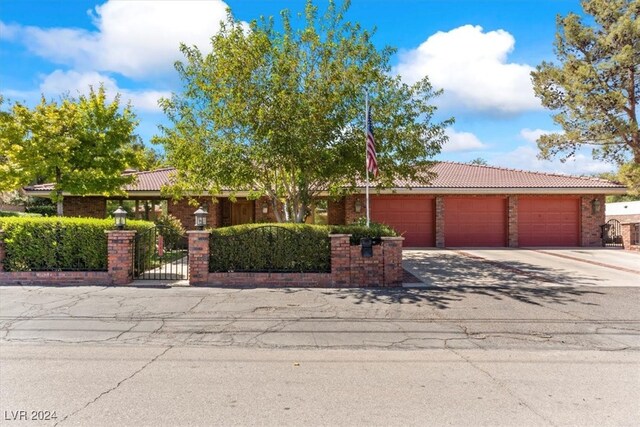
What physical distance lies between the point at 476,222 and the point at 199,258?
561 inches

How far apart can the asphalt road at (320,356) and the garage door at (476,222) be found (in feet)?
33.3

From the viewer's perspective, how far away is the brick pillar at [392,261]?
8.98m

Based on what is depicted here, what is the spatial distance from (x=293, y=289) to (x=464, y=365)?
187 inches

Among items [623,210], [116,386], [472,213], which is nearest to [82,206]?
[116,386]

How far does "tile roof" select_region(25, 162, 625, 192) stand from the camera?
18.1 metres

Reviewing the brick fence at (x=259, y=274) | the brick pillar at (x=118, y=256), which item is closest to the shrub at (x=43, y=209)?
the brick fence at (x=259, y=274)

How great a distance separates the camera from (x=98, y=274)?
29.9 ft

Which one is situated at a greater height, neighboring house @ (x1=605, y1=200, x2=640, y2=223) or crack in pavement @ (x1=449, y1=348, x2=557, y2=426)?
neighboring house @ (x1=605, y1=200, x2=640, y2=223)

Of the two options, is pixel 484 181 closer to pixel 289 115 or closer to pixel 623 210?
pixel 289 115

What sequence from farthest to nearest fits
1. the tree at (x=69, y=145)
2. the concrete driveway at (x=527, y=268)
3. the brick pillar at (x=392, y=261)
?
the tree at (x=69, y=145)
the concrete driveway at (x=527, y=268)
the brick pillar at (x=392, y=261)

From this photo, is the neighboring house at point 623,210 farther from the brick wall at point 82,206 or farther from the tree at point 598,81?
the brick wall at point 82,206

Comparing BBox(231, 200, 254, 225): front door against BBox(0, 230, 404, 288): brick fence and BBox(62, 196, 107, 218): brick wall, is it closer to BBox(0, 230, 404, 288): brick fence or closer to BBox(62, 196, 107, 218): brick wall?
BBox(62, 196, 107, 218): brick wall

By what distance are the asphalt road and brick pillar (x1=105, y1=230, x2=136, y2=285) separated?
0.62m

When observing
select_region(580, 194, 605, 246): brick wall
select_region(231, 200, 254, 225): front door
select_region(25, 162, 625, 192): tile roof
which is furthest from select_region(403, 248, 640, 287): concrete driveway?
select_region(231, 200, 254, 225): front door
